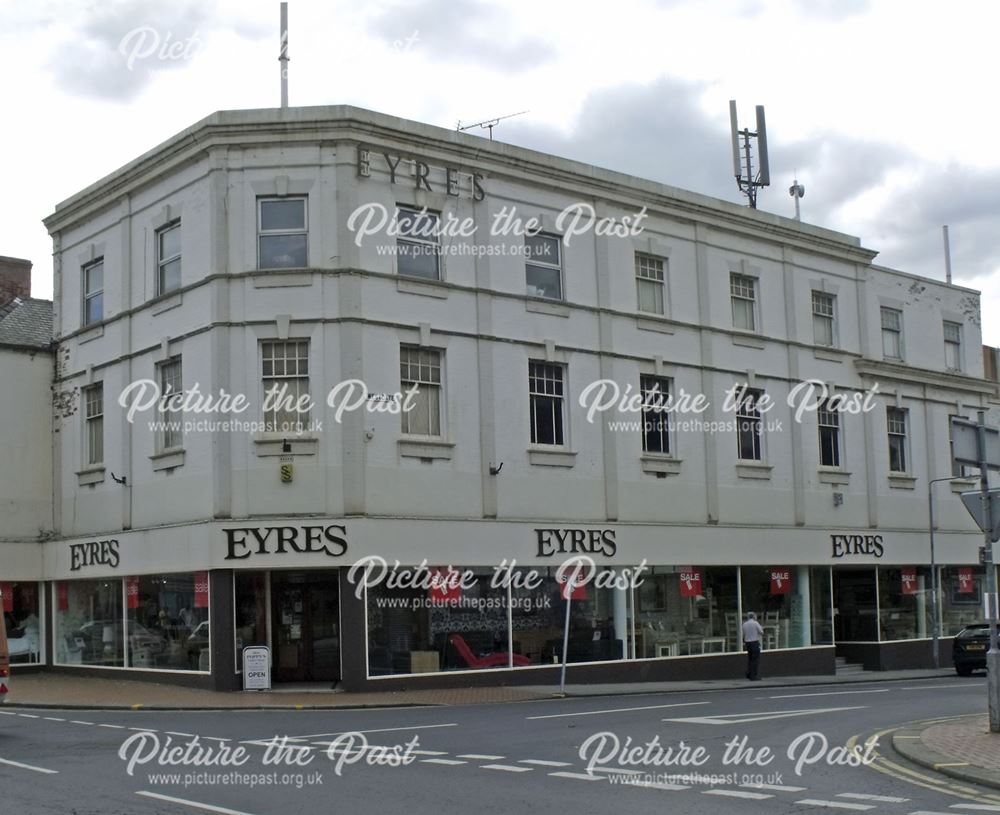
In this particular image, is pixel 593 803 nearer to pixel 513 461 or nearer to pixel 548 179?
pixel 513 461

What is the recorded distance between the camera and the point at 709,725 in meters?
18.5

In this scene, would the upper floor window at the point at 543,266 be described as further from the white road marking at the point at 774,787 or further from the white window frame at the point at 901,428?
the white road marking at the point at 774,787

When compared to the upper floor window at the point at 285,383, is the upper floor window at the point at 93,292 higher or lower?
higher

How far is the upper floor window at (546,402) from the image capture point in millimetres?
29016

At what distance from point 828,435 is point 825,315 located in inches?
133

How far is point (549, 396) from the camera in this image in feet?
96.2

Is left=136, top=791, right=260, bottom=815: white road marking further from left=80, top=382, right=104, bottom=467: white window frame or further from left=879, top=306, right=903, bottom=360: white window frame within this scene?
left=879, top=306, right=903, bottom=360: white window frame

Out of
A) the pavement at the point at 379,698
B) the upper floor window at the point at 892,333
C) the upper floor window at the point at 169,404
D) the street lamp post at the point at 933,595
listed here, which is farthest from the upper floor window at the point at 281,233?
the street lamp post at the point at 933,595

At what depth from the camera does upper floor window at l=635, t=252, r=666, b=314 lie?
31.7 meters

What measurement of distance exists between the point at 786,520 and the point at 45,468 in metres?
18.4

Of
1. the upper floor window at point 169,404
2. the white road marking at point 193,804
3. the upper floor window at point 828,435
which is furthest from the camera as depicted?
the upper floor window at point 828,435

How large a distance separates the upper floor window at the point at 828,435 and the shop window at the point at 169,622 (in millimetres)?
17374

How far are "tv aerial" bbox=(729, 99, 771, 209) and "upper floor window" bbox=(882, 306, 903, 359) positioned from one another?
5.13 m

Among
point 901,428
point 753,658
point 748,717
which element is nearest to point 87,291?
point 753,658
